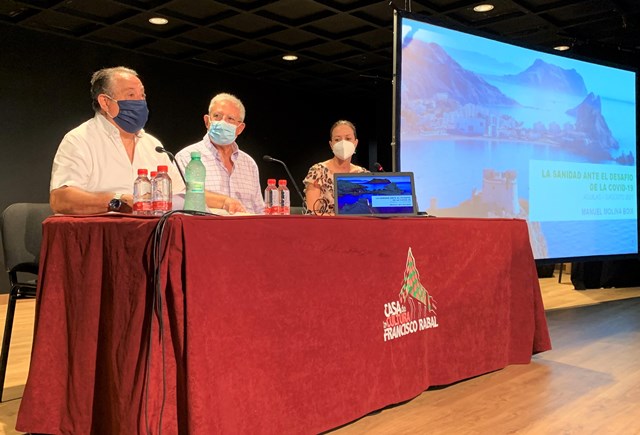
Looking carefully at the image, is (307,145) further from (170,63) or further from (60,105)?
(60,105)

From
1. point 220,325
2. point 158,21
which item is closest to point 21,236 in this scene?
point 220,325

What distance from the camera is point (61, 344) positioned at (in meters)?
1.59

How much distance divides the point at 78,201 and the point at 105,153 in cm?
25

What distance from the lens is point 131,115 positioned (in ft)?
7.55

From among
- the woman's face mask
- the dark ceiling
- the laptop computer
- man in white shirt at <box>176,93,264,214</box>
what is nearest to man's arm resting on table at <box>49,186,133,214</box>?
man in white shirt at <box>176,93,264,214</box>

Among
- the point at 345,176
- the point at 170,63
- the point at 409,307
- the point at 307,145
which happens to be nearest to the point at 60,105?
the point at 170,63

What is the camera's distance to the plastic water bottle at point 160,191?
5.89 feet

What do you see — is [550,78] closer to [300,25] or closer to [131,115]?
[300,25]

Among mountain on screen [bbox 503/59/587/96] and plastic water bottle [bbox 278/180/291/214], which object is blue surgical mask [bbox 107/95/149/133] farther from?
mountain on screen [bbox 503/59/587/96]

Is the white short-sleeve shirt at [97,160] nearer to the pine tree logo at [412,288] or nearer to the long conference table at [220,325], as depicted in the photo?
the long conference table at [220,325]

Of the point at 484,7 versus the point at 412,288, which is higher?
the point at 484,7

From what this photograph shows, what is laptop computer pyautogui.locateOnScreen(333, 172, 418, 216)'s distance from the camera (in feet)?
7.29

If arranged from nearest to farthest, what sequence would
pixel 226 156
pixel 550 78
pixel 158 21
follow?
1. pixel 226 156
2. pixel 550 78
3. pixel 158 21

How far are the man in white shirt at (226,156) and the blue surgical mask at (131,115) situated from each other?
0.47 meters
